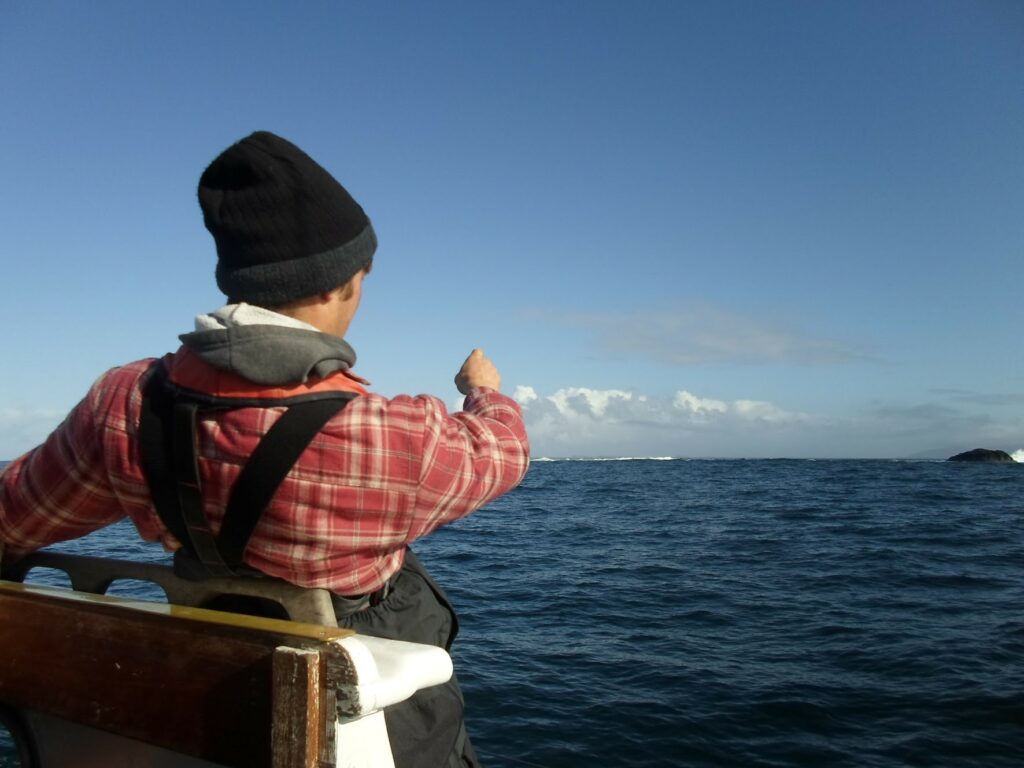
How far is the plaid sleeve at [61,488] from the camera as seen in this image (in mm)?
1841

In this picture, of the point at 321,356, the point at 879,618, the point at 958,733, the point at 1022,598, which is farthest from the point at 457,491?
the point at 1022,598

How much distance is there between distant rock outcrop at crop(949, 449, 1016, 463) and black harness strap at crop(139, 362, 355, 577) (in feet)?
400

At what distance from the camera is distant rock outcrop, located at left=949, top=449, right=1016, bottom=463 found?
106m

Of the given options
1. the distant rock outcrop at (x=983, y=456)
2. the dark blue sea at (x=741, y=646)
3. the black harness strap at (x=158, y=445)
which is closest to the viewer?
the black harness strap at (x=158, y=445)

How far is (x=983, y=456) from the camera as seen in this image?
110 meters

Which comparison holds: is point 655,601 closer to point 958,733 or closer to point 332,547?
point 958,733

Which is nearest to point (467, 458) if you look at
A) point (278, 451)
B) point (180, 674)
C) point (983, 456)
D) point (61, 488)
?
point (278, 451)

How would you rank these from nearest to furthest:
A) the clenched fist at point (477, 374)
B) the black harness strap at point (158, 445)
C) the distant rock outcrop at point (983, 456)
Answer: the black harness strap at point (158, 445), the clenched fist at point (477, 374), the distant rock outcrop at point (983, 456)

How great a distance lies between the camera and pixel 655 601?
38.0 feet

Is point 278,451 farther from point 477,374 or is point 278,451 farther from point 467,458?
point 477,374

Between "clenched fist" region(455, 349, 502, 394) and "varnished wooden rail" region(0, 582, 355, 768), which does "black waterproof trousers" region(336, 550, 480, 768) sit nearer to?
"varnished wooden rail" region(0, 582, 355, 768)

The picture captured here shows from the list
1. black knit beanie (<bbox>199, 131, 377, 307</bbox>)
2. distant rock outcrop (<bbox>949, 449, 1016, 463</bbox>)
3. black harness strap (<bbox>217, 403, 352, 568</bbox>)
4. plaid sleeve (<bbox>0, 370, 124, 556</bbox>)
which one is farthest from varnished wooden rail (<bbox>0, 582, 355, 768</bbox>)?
distant rock outcrop (<bbox>949, 449, 1016, 463</bbox>)

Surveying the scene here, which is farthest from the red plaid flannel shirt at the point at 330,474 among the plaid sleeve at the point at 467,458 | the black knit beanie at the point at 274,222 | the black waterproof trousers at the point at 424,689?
the black knit beanie at the point at 274,222

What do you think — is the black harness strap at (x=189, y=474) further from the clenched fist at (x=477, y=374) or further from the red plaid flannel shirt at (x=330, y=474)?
the clenched fist at (x=477, y=374)
